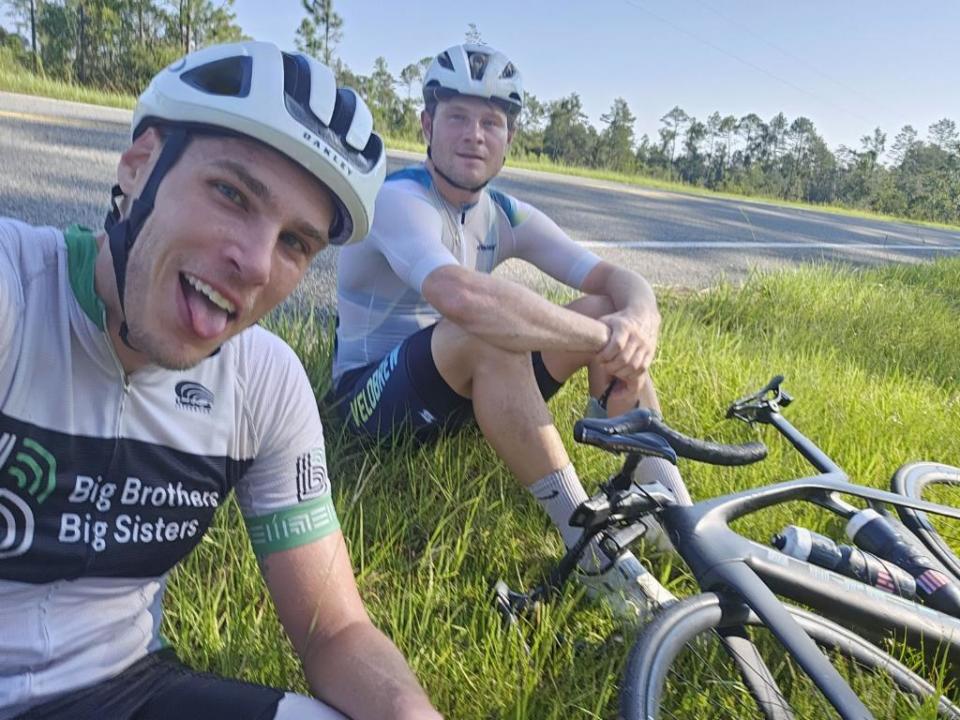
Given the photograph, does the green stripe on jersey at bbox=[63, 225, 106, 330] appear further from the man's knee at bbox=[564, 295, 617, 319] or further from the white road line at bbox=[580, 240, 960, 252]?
the white road line at bbox=[580, 240, 960, 252]

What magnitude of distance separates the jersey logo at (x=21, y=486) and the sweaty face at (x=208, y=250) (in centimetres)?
20

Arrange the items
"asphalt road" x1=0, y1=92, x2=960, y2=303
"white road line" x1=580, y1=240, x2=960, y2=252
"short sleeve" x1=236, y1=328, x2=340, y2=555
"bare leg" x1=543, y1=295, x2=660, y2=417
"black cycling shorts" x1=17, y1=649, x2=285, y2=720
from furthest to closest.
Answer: "white road line" x1=580, y1=240, x2=960, y2=252, "asphalt road" x1=0, y1=92, x2=960, y2=303, "bare leg" x1=543, y1=295, x2=660, y2=417, "short sleeve" x1=236, y1=328, x2=340, y2=555, "black cycling shorts" x1=17, y1=649, x2=285, y2=720

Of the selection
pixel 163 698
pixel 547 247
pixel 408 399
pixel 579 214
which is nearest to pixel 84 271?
pixel 163 698

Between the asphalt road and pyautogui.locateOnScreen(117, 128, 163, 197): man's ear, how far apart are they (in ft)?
8.85

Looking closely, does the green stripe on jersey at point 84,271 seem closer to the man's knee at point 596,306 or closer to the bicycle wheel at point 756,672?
the bicycle wheel at point 756,672

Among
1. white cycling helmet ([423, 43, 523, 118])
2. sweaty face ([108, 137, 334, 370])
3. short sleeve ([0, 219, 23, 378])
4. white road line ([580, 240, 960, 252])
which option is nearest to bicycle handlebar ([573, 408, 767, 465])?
sweaty face ([108, 137, 334, 370])

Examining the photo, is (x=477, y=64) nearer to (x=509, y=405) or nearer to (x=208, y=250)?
(x=509, y=405)

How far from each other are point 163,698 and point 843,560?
152 centimetres

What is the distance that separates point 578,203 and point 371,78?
22938 millimetres

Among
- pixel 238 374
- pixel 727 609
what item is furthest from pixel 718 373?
pixel 238 374

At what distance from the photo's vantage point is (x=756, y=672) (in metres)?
1.59

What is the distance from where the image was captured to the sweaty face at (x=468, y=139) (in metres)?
2.84

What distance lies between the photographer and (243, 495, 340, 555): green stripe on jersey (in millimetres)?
1487

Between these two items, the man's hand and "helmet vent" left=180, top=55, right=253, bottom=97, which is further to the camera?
the man's hand
